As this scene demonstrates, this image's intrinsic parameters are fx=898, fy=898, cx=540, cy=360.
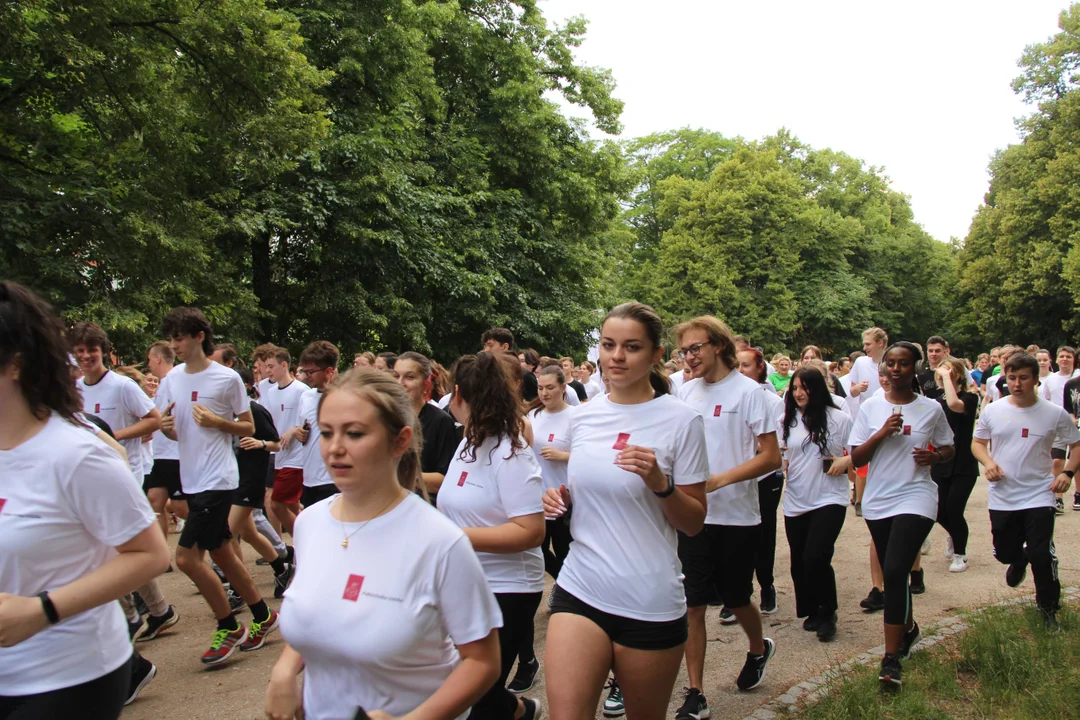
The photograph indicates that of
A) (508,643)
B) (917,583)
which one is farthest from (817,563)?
(508,643)

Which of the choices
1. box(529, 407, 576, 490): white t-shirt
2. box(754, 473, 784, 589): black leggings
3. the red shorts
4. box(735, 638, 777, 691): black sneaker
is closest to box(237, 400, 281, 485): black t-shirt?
the red shorts

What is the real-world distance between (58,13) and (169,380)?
314 inches

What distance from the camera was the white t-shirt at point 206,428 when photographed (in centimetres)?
630

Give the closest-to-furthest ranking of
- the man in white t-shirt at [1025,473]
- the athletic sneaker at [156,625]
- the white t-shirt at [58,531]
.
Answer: the white t-shirt at [58,531], the man in white t-shirt at [1025,473], the athletic sneaker at [156,625]

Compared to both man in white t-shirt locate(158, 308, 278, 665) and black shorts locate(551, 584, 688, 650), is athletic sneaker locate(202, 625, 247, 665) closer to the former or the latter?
man in white t-shirt locate(158, 308, 278, 665)

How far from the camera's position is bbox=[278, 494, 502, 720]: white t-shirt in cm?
237

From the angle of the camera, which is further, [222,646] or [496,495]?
[222,646]

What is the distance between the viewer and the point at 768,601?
722cm

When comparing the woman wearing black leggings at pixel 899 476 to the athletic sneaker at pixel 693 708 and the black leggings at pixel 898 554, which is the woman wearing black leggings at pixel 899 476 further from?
the athletic sneaker at pixel 693 708

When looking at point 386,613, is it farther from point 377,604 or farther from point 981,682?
point 981,682

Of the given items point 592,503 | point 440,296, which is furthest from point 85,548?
point 440,296

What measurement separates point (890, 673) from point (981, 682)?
61 centimetres

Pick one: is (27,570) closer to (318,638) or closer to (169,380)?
(318,638)

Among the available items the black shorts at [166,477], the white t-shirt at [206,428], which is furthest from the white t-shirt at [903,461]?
the black shorts at [166,477]
